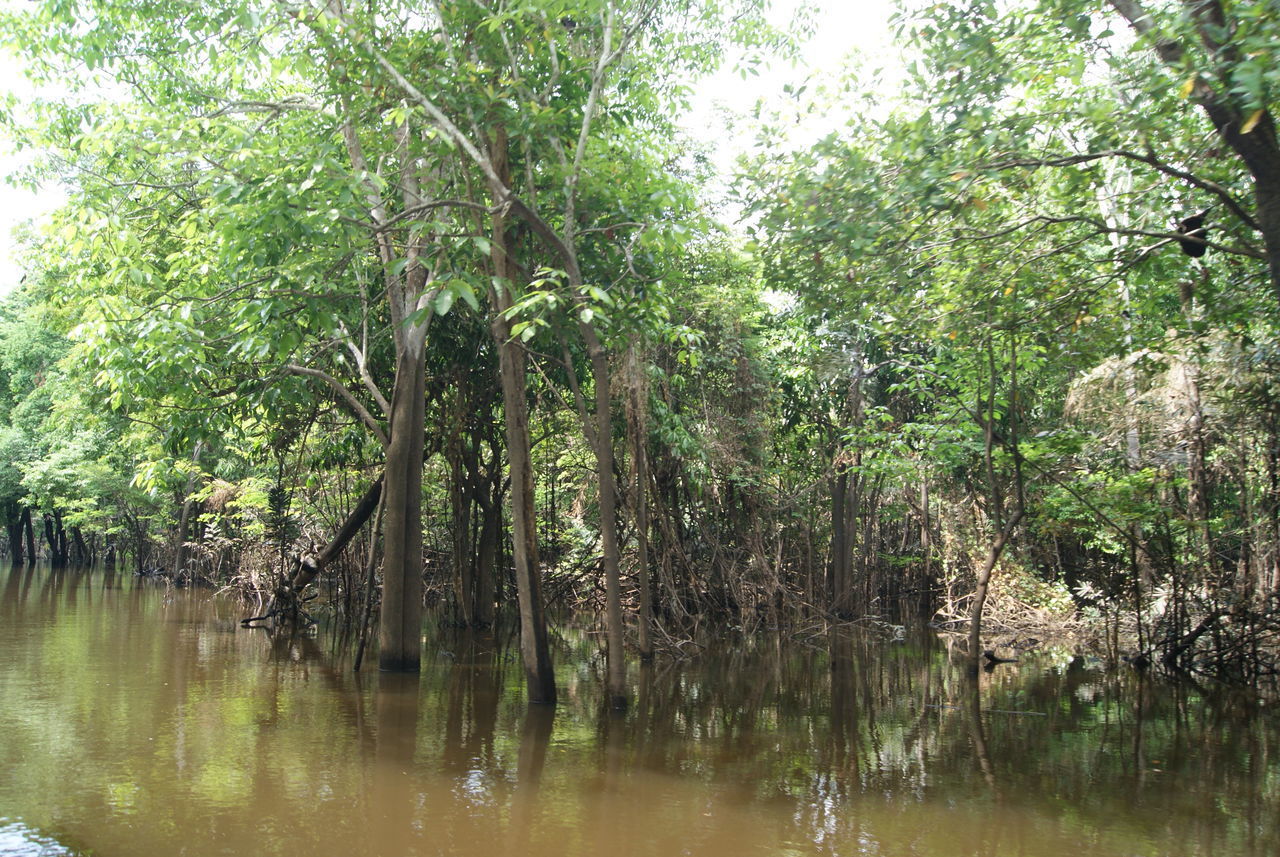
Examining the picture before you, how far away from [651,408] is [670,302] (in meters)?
4.50

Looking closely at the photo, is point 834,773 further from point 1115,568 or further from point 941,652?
point 1115,568

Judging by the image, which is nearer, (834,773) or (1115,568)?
(834,773)

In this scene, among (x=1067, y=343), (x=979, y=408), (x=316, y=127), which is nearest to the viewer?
(x=1067, y=343)

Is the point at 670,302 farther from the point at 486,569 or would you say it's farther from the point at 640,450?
the point at 486,569

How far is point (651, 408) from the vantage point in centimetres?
1354

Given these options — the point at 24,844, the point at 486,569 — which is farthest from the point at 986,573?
the point at 24,844

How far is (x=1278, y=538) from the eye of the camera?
426 inches

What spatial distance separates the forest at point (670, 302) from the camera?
7.52 m

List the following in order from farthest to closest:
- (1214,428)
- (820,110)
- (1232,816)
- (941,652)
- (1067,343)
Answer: (941,652) < (1214,428) < (1067,343) < (820,110) < (1232,816)

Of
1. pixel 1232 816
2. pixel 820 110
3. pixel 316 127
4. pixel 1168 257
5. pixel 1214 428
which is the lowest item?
pixel 1232 816

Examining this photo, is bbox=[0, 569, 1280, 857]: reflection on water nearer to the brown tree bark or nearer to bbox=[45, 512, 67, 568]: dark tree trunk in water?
the brown tree bark

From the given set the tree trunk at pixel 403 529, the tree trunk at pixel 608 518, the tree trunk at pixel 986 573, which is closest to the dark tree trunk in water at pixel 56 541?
the tree trunk at pixel 403 529

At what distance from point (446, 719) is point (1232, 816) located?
6.10 m

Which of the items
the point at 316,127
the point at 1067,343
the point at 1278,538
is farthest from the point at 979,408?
the point at 316,127
